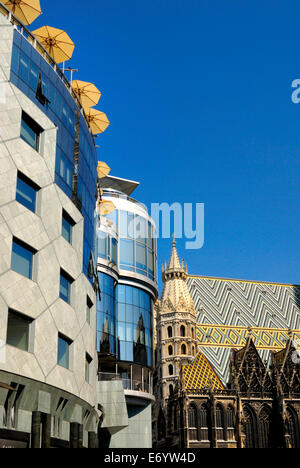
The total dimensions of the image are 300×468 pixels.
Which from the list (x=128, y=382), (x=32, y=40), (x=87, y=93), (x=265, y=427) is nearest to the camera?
(x=32, y=40)

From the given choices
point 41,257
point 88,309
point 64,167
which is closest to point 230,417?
point 88,309

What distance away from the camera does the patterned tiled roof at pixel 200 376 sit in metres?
90.6

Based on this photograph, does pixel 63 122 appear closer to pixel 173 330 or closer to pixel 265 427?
pixel 173 330

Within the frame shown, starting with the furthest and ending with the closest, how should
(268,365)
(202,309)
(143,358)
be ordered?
(202,309)
(268,365)
(143,358)

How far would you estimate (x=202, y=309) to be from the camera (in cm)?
10856

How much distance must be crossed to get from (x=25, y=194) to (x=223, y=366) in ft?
241

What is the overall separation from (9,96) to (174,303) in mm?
75511

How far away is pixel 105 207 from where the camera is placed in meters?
53.8

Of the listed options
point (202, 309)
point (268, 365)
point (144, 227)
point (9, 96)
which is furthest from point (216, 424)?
point (9, 96)

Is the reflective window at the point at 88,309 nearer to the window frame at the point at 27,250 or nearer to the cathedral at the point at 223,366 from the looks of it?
the window frame at the point at 27,250

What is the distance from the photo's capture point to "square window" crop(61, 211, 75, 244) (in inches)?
1409

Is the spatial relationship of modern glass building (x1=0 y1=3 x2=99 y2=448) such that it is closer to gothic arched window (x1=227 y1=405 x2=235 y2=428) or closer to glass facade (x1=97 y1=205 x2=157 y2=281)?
glass facade (x1=97 y1=205 x2=157 y2=281)

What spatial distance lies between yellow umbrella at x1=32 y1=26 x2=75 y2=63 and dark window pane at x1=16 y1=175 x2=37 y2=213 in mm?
12190

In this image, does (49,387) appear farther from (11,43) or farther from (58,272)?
(11,43)
